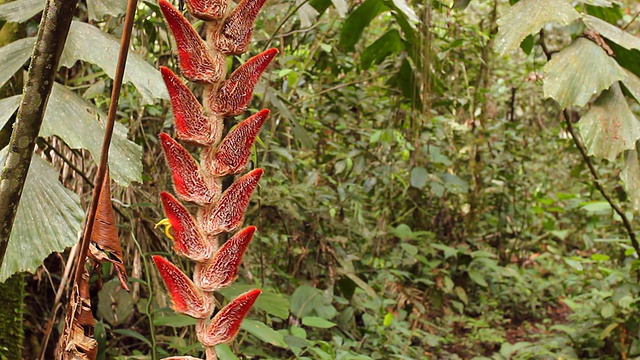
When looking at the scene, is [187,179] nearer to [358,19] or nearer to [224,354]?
[224,354]

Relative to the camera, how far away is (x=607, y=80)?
57.5 inches

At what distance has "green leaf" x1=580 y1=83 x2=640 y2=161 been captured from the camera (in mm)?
1476

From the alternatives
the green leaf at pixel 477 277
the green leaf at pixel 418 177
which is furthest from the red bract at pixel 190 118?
the green leaf at pixel 477 277

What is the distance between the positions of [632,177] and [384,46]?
96 cm

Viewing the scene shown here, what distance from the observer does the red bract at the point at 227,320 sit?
1.58 ft

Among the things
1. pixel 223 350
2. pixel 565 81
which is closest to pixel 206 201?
pixel 223 350

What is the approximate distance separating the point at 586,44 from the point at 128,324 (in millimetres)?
1736

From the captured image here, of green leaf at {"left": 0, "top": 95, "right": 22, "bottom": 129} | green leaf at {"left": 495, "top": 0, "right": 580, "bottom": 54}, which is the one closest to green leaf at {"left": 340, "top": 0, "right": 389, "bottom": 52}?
green leaf at {"left": 495, "top": 0, "right": 580, "bottom": 54}

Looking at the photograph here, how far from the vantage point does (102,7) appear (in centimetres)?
125

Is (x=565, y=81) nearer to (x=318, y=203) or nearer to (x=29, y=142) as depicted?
(x=29, y=142)

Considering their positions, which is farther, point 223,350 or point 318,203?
point 318,203

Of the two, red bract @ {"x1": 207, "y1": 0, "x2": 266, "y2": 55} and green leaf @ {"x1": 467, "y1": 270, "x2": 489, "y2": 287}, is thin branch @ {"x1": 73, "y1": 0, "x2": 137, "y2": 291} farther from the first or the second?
green leaf @ {"x1": 467, "y1": 270, "x2": 489, "y2": 287}

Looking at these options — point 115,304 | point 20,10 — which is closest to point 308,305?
point 115,304

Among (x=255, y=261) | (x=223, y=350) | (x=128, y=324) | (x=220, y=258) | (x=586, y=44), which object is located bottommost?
(x=128, y=324)
